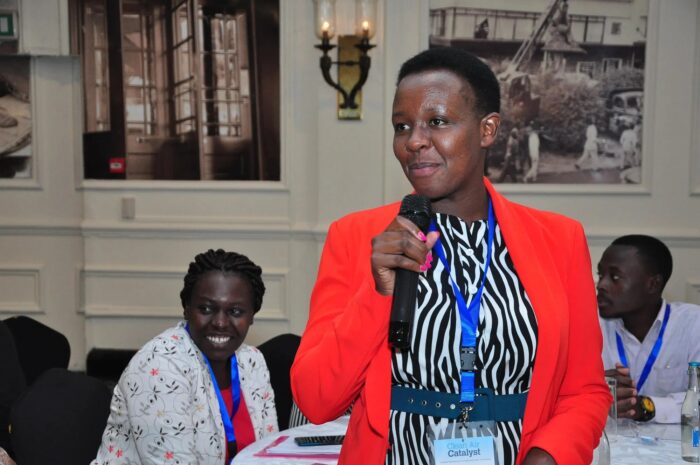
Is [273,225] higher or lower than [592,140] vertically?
lower

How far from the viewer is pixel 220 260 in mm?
2893

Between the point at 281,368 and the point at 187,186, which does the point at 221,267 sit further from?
the point at 187,186

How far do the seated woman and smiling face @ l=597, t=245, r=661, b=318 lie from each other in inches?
53.0

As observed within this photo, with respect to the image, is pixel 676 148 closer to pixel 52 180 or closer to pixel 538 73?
pixel 538 73

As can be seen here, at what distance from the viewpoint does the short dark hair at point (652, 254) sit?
3.33m

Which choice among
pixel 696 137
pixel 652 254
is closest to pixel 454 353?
pixel 652 254

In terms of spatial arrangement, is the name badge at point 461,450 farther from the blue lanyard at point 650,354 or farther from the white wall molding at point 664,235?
the white wall molding at point 664,235

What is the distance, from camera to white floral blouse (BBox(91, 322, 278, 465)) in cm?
247

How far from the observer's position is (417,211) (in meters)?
1.24

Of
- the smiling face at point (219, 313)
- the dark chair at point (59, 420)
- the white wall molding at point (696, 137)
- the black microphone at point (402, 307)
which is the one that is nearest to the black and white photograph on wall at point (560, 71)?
the white wall molding at point (696, 137)

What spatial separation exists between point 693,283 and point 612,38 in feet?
5.27

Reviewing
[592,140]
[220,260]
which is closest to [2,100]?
[220,260]

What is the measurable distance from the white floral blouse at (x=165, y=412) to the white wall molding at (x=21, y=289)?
339 centimetres

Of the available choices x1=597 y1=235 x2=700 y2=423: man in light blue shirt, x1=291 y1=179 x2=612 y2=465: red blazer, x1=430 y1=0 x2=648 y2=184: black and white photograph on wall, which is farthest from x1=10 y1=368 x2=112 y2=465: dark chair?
x1=430 y1=0 x2=648 y2=184: black and white photograph on wall
